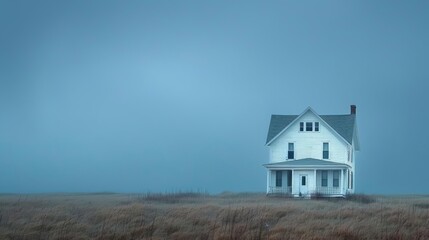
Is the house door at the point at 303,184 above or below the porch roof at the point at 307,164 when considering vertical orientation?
below

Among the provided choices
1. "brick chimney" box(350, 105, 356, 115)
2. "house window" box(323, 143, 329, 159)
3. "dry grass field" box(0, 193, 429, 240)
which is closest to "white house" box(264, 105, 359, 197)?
"house window" box(323, 143, 329, 159)

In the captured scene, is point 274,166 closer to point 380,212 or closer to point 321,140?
point 321,140

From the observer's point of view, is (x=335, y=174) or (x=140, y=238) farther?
(x=335, y=174)

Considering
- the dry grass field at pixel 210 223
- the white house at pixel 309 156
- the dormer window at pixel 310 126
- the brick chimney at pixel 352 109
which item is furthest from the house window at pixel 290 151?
the dry grass field at pixel 210 223

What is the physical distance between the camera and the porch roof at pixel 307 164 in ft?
161

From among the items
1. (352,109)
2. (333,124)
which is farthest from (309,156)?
(352,109)

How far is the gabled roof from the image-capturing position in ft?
170

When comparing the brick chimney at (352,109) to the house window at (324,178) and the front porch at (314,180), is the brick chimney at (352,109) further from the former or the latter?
the house window at (324,178)

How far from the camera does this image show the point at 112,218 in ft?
88.2

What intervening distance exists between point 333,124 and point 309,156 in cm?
377

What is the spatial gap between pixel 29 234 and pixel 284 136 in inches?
1233

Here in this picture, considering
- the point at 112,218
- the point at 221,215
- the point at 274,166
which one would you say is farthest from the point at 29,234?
the point at 274,166

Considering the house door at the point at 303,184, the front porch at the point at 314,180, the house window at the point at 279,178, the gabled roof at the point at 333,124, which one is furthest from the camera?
the house window at the point at 279,178

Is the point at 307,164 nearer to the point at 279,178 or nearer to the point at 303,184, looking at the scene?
the point at 303,184
